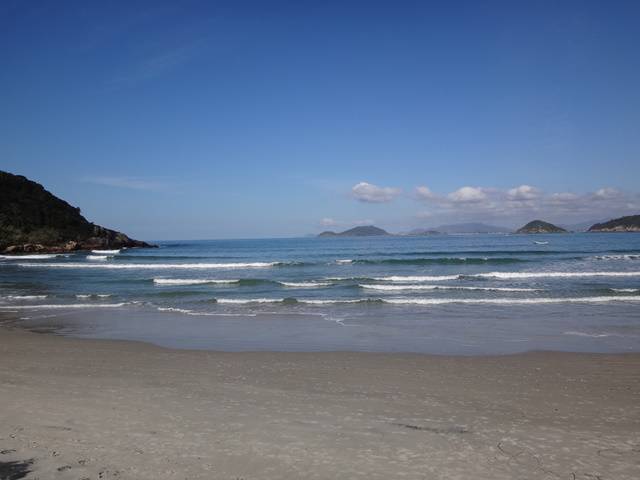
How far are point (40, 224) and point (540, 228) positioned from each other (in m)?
170

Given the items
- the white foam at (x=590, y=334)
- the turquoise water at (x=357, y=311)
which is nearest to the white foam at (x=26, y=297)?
the turquoise water at (x=357, y=311)

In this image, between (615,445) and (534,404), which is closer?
(615,445)

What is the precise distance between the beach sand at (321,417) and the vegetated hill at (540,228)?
597 feet

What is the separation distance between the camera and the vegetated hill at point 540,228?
16944cm

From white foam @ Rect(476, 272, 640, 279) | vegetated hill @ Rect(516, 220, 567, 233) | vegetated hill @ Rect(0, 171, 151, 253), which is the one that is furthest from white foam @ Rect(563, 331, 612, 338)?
vegetated hill @ Rect(516, 220, 567, 233)

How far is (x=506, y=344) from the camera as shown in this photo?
10.2m

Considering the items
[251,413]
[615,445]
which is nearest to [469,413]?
[615,445]

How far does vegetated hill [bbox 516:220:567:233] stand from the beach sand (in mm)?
181835

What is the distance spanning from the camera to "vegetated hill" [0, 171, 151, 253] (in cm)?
6378

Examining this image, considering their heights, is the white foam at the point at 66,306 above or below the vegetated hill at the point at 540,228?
below

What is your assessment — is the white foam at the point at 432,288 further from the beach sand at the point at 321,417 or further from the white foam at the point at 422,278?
the beach sand at the point at 321,417

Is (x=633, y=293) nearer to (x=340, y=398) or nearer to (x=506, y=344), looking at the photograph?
(x=506, y=344)

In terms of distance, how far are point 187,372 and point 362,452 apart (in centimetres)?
434

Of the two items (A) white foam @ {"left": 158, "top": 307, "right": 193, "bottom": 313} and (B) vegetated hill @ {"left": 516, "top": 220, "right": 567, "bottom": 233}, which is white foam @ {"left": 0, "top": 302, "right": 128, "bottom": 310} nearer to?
(A) white foam @ {"left": 158, "top": 307, "right": 193, "bottom": 313}
